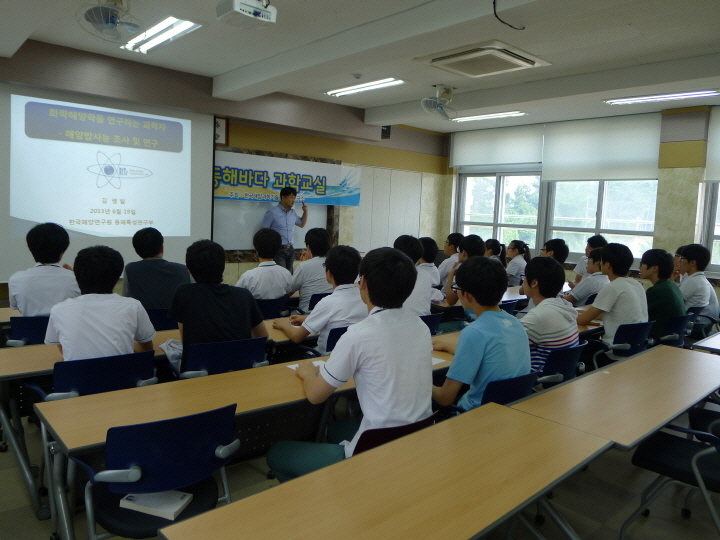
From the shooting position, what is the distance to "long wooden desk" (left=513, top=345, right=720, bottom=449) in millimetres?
1842

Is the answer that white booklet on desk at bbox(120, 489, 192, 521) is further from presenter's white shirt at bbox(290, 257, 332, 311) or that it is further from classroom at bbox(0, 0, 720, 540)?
presenter's white shirt at bbox(290, 257, 332, 311)

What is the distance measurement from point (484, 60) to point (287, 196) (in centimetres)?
323

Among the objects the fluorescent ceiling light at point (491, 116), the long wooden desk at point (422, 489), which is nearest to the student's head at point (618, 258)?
the long wooden desk at point (422, 489)

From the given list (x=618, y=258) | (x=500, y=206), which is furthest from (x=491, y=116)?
(x=618, y=258)

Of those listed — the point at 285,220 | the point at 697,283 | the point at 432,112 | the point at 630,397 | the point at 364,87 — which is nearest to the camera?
the point at 630,397

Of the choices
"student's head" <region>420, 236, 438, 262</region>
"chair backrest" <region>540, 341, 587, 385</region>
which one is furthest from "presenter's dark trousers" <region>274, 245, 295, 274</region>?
"chair backrest" <region>540, 341, 587, 385</region>

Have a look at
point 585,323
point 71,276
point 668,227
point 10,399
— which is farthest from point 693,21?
point 10,399

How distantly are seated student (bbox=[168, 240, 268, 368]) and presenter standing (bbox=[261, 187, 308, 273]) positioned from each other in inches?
166

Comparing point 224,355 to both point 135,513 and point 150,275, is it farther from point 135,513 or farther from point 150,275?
point 150,275

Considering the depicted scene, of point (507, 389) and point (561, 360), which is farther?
point (561, 360)

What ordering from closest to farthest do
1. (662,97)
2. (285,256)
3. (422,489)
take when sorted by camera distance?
(422,489) → (662,97) → (285,256)

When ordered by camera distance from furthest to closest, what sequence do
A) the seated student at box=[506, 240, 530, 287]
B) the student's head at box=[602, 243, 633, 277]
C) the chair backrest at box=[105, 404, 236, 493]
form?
the seated student at box=[506, 240, 530, 287] < the student's head at box=[602, 243, 633, 277] < the chair backrest at box=[105, 404, 236, 493]

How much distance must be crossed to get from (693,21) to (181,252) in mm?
5682

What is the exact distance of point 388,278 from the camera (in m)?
1.77
